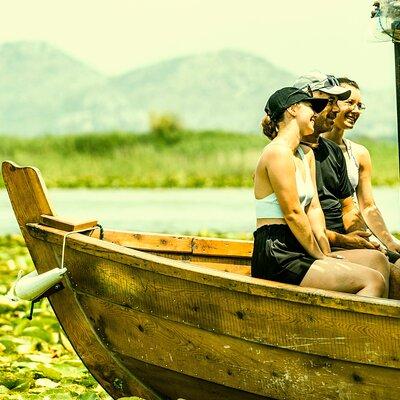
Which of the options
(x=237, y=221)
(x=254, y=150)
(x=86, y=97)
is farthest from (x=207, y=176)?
(x=86, y=97)

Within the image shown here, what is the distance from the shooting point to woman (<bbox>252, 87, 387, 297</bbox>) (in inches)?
168

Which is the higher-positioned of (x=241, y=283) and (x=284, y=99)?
(x=284, y=99)

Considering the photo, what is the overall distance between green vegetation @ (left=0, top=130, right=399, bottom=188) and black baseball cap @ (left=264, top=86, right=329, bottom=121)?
18881mm

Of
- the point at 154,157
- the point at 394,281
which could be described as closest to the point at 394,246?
the point at 394,281

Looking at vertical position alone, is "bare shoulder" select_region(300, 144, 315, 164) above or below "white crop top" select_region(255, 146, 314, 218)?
above

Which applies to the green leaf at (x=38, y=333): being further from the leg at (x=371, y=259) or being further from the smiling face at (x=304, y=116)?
the smiling face at (x=304, y=116)

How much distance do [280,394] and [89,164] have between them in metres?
24.6

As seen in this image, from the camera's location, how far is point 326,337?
3977 millimetres

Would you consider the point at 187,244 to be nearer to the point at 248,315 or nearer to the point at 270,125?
the point at 270,125

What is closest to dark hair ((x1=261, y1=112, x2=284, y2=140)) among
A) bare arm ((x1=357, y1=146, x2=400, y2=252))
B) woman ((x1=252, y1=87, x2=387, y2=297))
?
woman ((x1=252, y1=87, x2=387, y2=297))

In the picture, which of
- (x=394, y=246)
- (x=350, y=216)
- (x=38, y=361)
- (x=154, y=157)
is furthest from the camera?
(x=154, y=157)

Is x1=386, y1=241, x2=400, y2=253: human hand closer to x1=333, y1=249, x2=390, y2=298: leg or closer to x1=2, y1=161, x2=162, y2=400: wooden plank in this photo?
x1=333, y1=249, x2=390, y2=298: leg

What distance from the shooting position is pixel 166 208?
18375 millimetres

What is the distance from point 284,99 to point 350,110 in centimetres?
85
